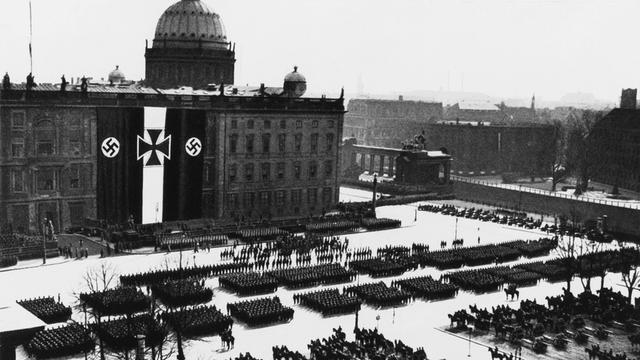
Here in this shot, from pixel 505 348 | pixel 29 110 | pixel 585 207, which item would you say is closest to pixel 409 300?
pixel 505 348

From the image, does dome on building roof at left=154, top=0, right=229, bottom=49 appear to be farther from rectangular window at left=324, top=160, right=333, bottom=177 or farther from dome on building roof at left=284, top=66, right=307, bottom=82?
rectangular window at left=324, top=160, right=333, bottom=177

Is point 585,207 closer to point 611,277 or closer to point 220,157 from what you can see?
point 611,277

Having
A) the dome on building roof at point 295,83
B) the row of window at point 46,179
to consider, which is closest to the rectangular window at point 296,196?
the dome on building roof at point 295,83

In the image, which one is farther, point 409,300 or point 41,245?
point 41,245

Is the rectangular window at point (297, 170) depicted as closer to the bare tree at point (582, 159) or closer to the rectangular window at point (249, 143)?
the rectangular window at point (249, 143)

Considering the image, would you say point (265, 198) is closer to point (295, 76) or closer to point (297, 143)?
point (297, 143)

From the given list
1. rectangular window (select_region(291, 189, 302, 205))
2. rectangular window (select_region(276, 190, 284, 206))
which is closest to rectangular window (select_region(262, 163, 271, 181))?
rectangular window (select_region(276, 190, 284, 206))
